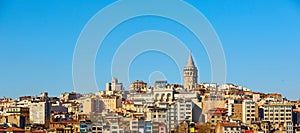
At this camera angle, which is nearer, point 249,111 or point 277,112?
point 249,111

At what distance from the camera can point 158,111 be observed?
17.8 meters

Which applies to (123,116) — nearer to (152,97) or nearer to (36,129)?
(36,129)

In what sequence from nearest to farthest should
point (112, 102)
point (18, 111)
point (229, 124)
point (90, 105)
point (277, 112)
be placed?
point (229, 124), point (90, 105), point (18, 111), point (277, 112), point (112, 102)

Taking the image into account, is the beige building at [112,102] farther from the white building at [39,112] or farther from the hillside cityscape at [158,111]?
the white building at [39,112]

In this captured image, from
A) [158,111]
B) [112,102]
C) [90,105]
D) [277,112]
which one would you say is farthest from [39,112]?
[277,112]

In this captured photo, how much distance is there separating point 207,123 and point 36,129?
11.7ft

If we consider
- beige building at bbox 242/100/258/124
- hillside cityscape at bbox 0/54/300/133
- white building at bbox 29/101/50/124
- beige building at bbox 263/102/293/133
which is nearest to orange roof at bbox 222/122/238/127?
hillside cityscape at bbox 0/54/300/133

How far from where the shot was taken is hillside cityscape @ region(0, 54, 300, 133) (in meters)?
16.4

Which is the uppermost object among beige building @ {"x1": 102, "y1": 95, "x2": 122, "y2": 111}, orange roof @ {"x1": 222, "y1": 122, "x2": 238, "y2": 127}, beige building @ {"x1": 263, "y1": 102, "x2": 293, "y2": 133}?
beige building @ {"x1": 102, "y1": 95, "x2": 122, "y2": 111}

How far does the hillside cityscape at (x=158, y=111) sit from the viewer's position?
53.7 feet

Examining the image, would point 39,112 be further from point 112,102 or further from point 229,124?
point 229,124

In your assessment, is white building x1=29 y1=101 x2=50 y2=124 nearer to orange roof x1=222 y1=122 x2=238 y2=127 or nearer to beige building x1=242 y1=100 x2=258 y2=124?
orange roof x1=222 y1=122 x2=238 y2=127

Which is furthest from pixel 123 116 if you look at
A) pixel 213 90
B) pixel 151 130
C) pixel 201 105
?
pixel 213 90

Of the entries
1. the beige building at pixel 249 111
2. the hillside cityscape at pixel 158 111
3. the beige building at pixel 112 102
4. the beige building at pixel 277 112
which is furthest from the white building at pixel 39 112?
the beige building at pixel 277 112
